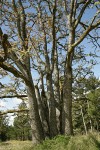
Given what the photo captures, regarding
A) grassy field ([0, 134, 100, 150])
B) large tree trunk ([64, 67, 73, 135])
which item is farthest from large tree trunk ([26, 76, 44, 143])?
large tree trunk ([64, 67, 73, 135])

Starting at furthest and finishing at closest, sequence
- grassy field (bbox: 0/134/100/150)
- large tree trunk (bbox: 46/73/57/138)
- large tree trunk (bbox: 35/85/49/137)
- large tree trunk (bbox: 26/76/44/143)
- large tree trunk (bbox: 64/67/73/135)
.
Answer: large tree trunk (bbox: 35/85/49/137)
large tree trunk (bbox: 46/73/57/138)
large tree trunk (bbox: 64/67/73/135)
large tree trunk (bbox: 26/76/44/143)
grassy field (bbox: 0/134/100/150)

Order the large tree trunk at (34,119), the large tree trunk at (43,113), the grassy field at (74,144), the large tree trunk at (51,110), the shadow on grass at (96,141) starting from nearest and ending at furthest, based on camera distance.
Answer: the grassy field at (74,144)
the shadow on grass at (96,141)
the large tree trunk at (34,119)
the large tree trunk at (51,110)
the large tree trunk at (43,113)

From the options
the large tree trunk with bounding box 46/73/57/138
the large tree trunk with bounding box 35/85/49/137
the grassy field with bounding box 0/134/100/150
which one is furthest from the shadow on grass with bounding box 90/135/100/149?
the large tree trunk with bounding box 35/85/49/137

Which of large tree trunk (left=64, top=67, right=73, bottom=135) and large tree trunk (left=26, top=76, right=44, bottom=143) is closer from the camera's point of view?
large tree trunk (left=26, top=76, right=44, bottom=143)

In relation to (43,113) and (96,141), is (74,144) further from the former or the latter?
(43,113)

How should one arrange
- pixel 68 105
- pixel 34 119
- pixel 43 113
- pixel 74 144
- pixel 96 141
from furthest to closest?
pixel 43 113
pixel 68 105
pixel 34 119
pixel 96 141
pixel 74 144

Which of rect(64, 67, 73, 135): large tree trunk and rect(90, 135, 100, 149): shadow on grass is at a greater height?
rect(64, 67, 73, 135): large tree trunk

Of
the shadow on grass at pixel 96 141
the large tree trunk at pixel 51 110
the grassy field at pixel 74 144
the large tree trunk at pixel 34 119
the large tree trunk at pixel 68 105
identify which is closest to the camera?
the grassy field at pixel 74 144

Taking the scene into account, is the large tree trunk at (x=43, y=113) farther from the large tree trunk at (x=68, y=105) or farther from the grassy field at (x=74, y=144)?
the grassy field at (x=74, y=144)

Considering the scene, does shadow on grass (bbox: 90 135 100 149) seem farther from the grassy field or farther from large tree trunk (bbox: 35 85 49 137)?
large tree trunk (bbox: 35 85 49 137)

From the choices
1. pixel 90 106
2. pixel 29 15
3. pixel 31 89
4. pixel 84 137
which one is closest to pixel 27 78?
pixel 31 89

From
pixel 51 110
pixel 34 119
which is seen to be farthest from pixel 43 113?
pixel 34 119

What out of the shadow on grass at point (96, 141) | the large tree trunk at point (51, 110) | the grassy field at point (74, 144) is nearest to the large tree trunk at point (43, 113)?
the large tree trunk at point (51, 110)

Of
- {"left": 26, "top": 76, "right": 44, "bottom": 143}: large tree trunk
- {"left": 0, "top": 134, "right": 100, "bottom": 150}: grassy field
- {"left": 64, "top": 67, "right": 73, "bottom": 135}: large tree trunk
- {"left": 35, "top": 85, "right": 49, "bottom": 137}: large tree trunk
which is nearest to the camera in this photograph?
{"left": 0, "top": 134, "right": 100, "bottom": 150}: grassy field
